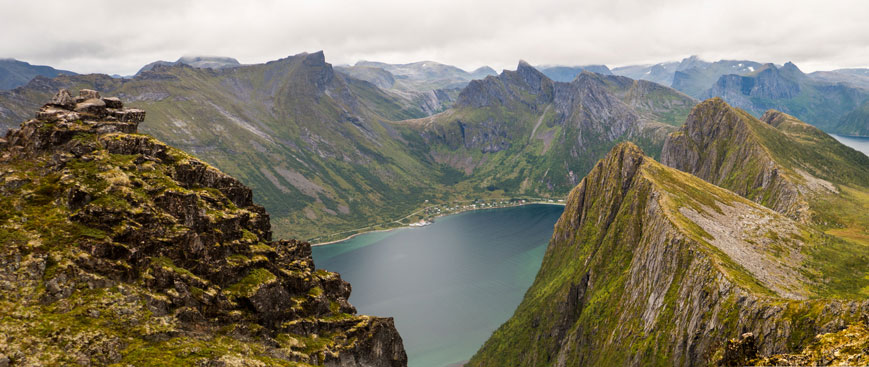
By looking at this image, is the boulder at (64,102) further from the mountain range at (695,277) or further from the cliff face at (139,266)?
the mountain range at (695,277)

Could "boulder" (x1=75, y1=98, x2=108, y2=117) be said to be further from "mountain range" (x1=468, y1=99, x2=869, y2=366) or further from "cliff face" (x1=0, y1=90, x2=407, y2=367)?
"mountain range" (x1=468, y1=99, x2=869, y2=366)

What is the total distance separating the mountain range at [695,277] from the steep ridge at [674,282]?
15.0 inches

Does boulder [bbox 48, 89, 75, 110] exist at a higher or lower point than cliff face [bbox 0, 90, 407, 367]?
higher

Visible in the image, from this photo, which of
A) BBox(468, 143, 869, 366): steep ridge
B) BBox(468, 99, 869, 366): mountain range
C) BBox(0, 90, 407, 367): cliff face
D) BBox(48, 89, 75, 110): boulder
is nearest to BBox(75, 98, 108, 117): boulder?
BBox(0, 90, 407, 367): cliff face

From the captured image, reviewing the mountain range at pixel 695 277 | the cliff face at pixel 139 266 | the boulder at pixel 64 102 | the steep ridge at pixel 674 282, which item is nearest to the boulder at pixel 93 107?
the cliff face at pixel 139 266

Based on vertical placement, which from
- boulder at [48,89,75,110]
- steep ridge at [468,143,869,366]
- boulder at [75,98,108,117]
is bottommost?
steep ridge at [468,143,869,366]

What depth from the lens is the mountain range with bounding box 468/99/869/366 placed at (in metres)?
62.7

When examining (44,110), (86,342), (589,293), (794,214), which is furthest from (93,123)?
(794,214)

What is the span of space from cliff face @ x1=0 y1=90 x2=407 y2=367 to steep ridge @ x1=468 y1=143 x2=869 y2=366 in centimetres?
5345

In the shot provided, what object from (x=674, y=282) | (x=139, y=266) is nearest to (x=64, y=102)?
(x=139, y=266)

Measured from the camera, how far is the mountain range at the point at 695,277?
206 feet

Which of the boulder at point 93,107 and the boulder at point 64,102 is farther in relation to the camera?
the boulder at point 64,102

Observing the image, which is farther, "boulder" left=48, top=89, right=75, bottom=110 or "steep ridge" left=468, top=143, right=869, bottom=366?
"steep ridge" left=468, top=143, right=869, bottom=366

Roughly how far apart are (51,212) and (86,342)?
18.8 metres
